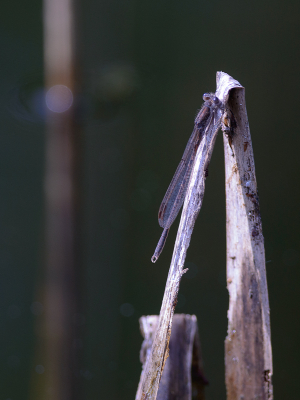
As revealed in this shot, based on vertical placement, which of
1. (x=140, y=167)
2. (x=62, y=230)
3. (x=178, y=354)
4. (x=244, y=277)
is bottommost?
(x=178, y=354)

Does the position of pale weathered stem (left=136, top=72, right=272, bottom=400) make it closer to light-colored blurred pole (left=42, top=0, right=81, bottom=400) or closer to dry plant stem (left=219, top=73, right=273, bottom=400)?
dry plant stem (left=219, top=73, right=273, bottom=400)

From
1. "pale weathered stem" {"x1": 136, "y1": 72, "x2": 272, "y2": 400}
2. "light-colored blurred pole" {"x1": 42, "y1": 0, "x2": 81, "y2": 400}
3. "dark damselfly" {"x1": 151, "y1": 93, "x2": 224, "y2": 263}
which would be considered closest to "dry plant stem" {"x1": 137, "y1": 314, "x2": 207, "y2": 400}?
"pale weathered stem" {"x1": 136, "y1": 72, "x2": 272, "y2": 400}

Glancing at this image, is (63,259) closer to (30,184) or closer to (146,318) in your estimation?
(30,184)

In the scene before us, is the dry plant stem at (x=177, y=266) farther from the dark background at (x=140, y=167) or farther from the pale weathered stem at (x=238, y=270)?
the dark background at (x=140, y=167)

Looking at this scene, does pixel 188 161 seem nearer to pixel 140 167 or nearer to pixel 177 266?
pixel 177 266

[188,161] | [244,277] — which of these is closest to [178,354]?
[244,277]

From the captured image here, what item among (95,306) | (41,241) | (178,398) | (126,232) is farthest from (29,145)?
(178,398)
